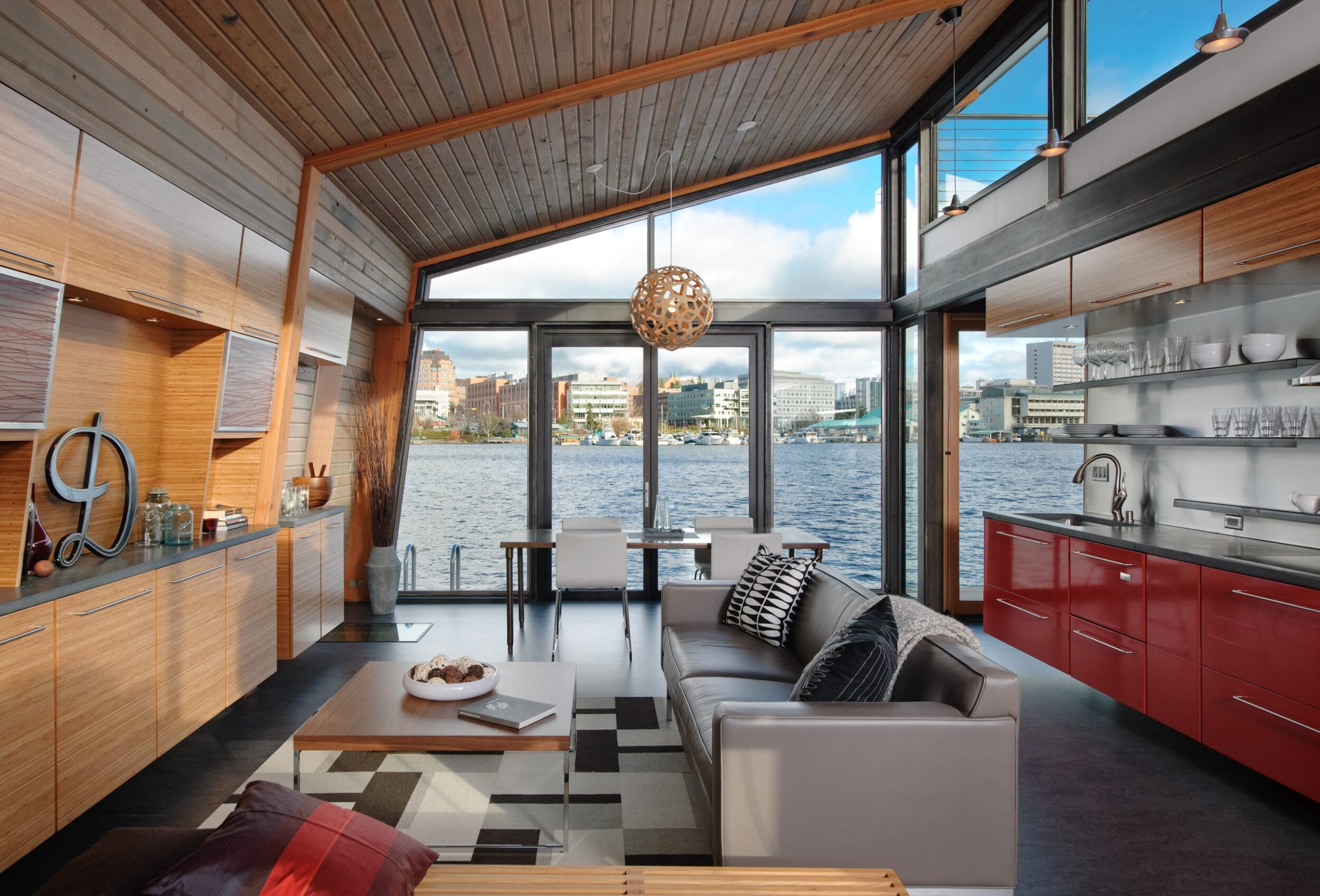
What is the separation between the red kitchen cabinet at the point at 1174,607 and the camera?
9.82 feet

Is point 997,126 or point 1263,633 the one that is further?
point 997,126

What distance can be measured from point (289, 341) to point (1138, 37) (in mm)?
4479

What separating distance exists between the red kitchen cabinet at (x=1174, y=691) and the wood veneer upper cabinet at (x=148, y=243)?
4.28 meters

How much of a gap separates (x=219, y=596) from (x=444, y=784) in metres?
1.44

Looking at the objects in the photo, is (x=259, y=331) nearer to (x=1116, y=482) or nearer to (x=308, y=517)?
(x=308, y=517)

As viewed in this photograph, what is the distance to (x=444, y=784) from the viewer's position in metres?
2.97

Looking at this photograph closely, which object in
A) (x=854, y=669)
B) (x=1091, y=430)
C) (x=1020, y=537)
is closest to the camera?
(x=854, y=669)

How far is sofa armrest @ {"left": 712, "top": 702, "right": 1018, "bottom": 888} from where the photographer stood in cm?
205

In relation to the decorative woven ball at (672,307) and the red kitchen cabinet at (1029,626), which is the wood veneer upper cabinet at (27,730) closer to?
the decorative woven ball at (672,307)

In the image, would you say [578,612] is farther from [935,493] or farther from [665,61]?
[665,61]

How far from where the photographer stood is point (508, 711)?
251cm

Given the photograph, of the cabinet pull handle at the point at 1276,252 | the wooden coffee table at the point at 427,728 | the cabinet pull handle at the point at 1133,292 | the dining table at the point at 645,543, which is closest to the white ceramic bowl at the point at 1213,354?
the cabinet pull handle at the point at 1133,292

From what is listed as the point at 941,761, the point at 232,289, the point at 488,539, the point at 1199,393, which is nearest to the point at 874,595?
the point at 941,761

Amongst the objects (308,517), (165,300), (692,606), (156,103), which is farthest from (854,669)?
(308,517)
